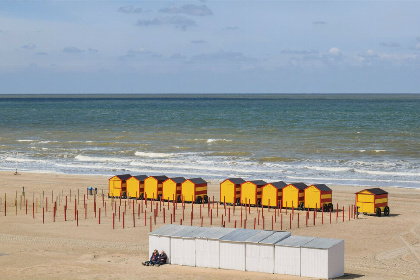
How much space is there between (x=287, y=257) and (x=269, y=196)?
Result: 1934cm

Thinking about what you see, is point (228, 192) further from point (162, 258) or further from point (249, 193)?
point (162, 258)

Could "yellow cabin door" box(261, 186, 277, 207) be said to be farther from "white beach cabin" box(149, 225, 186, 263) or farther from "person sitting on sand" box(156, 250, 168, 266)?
"person sitting on sand" box(156, 250, 168, 266)

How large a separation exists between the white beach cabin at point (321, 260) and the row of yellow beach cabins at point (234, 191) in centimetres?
1722

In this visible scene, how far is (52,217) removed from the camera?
44312 mm

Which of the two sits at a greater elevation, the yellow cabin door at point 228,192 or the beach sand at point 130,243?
the yellow cabin door at point 228,192

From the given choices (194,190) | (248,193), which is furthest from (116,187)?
(248,193)

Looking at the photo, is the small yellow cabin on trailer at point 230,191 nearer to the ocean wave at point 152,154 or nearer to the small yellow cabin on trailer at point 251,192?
the small yellow cabin on trailer at point 251,192

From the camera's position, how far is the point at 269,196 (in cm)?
4916

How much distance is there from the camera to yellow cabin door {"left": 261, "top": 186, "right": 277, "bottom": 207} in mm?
48969

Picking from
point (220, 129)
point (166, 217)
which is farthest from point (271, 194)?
point (220, 129)

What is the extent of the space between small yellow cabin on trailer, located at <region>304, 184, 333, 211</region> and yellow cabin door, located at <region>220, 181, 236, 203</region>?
514 cm

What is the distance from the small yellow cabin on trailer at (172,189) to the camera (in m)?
51.5

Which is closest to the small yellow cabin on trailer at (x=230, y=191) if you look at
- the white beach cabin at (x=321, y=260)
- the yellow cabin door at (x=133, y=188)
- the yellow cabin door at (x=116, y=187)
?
the yellow cabin door at (x=133, y=188)

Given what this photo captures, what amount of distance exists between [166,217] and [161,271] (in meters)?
14.3
